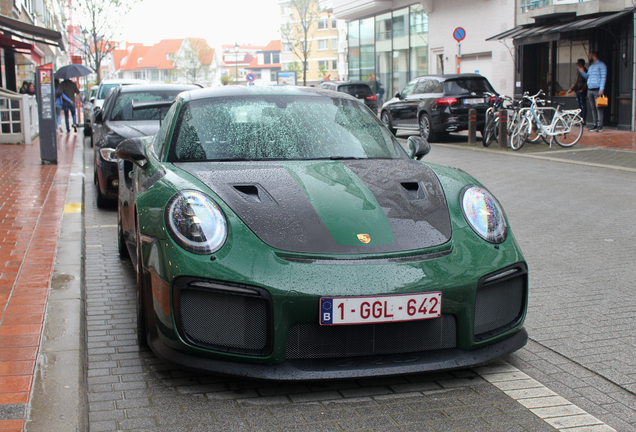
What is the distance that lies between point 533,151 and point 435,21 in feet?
61.6

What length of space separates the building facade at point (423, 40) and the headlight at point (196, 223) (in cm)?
2019

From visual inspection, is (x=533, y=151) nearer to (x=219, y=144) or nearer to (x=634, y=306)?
(x=634, y=306)

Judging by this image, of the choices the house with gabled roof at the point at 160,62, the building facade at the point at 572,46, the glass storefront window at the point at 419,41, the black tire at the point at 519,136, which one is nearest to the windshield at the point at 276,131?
the black tire at the point at 519,136

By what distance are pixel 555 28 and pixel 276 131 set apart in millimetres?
19166

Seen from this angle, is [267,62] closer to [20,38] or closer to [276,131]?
[20,38]

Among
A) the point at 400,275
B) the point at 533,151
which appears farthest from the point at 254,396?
the point at 533,151

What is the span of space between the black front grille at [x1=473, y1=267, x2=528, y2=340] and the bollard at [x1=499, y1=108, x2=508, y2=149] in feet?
41.4

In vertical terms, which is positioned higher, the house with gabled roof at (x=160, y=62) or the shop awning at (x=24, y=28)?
the house with gabled roof at (x=160, y=62)

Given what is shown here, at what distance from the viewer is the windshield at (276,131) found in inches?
162

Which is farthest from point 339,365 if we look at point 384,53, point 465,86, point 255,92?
point 384,53

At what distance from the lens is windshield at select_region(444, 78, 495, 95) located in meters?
17.3

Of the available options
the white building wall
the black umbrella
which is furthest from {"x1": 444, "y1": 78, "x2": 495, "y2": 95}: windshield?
the black umbrella

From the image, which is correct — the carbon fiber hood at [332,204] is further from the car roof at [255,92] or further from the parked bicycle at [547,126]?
the parked bicycle at [547,126]

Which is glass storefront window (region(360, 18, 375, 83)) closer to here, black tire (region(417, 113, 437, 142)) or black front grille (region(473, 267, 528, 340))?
black tire (region(417, 113, 437, 142))
